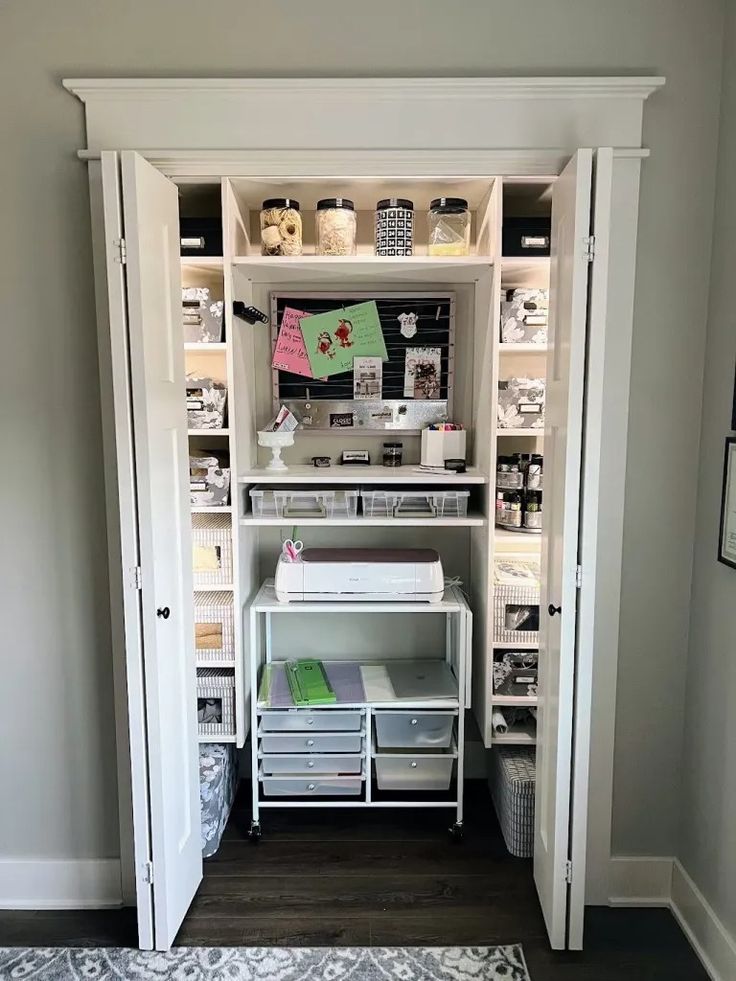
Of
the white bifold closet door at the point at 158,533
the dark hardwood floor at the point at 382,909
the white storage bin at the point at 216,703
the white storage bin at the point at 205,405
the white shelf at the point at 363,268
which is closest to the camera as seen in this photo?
the white bifold closet door at the point at 158,533

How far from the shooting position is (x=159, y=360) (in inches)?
70.3

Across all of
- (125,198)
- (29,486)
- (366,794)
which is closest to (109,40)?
(125,198)

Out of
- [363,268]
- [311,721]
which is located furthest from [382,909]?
[363,268]

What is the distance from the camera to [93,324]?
6.38 ft

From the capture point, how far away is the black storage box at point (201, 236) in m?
2.24

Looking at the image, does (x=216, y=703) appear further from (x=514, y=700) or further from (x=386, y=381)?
(x=386, y=381)

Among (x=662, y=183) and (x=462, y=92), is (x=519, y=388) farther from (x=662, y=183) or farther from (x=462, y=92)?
(x=462, y=92)

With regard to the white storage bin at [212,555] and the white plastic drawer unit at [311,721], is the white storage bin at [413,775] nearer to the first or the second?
the white plastic drawer unit at [311,721]

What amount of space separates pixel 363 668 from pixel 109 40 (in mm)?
2172

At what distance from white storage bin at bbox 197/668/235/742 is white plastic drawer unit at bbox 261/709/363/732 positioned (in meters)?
0.12

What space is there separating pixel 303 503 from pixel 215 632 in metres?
0.54

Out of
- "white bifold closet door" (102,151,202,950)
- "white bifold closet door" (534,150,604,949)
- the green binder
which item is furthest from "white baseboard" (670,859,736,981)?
"white bifold closet door" (102,151,202,950)

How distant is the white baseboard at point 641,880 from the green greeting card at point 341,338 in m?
1.85

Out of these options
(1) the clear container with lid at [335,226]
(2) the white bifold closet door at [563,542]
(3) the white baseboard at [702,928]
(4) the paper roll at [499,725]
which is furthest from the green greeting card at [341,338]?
(3) the white baseboard at [702,928]
